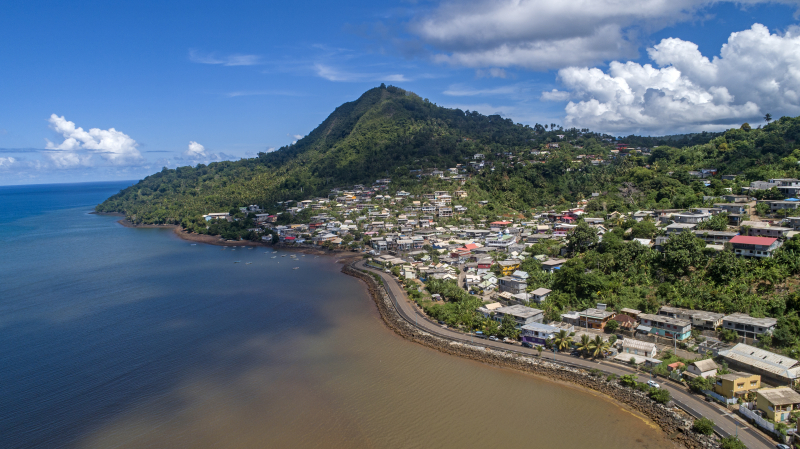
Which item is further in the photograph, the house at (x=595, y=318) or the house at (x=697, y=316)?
the house at (x=595, y=318)

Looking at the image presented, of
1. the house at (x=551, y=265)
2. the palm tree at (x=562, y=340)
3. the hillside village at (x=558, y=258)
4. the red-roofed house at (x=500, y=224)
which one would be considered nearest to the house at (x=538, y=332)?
the hillside village at (x=558, y=258)

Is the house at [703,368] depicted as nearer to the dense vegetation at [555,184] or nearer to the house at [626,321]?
the dense vegetation at [555,184]

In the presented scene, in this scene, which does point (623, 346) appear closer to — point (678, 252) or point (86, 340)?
point (678, 252)

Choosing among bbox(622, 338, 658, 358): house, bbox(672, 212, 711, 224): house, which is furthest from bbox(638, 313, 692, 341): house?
bbox(672, 212, 711, 224): house

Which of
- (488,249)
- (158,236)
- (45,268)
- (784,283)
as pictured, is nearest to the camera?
(784,283)

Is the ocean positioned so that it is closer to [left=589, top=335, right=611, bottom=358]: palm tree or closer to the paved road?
the paved road

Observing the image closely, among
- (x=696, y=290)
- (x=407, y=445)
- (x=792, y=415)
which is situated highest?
(x=696, y=290)

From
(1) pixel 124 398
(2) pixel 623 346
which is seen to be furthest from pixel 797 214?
(1) pixel 124 398
